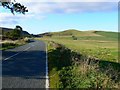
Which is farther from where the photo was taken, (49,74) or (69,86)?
(49,74)

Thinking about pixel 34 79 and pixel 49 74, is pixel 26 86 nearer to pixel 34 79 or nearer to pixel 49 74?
pixel 34 79

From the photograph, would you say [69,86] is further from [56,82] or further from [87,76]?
[87,76]

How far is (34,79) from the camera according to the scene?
51.0 feet

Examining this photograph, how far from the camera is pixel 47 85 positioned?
13773 millimetres

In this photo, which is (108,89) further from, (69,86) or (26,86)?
(26,86)

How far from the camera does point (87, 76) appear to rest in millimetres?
15102

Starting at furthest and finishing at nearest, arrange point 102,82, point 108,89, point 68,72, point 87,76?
1. point 68,72
2. point 87,76
3. point 102,82
4. point 108,89

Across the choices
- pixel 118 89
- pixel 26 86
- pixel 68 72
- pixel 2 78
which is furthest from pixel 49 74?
pixel 118 89

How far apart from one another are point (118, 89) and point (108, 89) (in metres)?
0.35

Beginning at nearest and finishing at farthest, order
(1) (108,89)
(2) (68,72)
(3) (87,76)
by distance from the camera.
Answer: (1) (108,89), (3) (87,76), (2) (68,72)

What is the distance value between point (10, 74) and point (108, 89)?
587cm

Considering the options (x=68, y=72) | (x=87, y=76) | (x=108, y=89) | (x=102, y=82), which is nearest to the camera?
(x=108, y=89)

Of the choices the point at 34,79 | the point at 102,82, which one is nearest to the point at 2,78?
the point at 34,79

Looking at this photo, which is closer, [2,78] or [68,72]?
[2,78]
